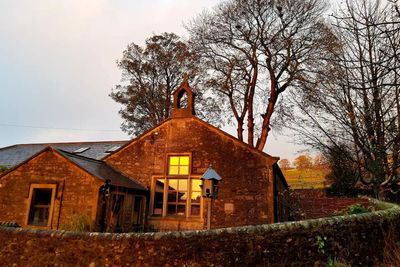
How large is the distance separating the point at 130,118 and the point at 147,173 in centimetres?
1401

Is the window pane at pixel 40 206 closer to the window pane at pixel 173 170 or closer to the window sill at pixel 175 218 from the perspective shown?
the window sill at pixel 175 218

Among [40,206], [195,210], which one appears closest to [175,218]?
[195,210]

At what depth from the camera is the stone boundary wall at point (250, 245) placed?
615 centimetres

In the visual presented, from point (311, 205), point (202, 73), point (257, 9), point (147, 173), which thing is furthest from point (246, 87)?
point (147, 173)

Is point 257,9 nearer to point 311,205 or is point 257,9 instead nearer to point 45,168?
point 311,205

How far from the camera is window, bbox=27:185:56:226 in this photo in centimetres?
1262

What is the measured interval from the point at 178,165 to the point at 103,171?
336cm

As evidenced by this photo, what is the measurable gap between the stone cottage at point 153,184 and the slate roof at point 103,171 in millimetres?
80

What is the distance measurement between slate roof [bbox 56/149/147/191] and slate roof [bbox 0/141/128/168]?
284 inches

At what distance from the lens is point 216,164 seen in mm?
13812

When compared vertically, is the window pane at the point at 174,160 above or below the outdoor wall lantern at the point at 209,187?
above

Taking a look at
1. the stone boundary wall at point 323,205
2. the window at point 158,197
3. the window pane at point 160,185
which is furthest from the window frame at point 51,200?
the stone boundary wall at point 323,205

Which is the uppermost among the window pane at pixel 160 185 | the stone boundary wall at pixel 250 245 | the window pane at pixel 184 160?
the window pane at pixel 184 160

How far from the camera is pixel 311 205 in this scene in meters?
20.0
